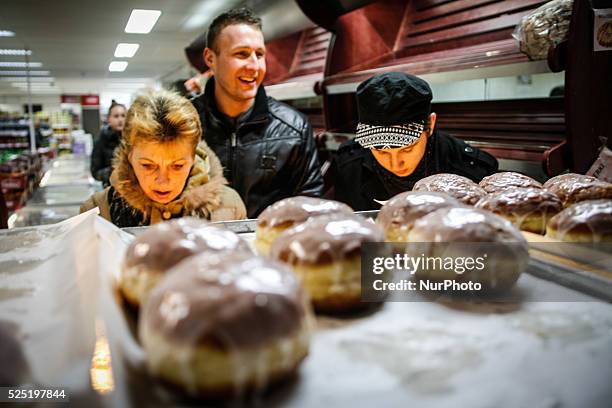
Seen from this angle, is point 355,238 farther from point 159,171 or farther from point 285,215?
point 159,171

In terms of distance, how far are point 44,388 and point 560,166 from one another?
1.60m

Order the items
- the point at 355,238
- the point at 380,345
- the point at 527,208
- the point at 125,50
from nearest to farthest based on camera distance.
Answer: the point at 380,345
the point at 355,238
the point at 527,208
the point at 125,50

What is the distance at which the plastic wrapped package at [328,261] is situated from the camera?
660 millimetres

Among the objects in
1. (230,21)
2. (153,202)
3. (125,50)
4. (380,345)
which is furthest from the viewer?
(125,50)

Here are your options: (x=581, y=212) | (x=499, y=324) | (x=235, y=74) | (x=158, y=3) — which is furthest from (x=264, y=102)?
(x=158, y=3)

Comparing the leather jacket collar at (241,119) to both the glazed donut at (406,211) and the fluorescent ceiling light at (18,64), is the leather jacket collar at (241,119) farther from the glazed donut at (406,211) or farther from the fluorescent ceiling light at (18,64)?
the fluorescent ceiling light at (18,64)

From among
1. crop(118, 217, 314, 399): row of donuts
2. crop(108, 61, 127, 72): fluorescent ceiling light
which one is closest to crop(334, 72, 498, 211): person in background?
crop(118, 217, 314, 399): row of donuts

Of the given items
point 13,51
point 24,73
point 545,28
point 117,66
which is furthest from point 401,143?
point 24,73

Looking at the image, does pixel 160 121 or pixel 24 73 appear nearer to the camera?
pixel 160 121

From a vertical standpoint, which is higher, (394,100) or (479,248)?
(394,100)

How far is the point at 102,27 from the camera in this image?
644 centimetres

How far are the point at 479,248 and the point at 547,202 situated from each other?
0.32 m

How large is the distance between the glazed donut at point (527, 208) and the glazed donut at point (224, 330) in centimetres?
57

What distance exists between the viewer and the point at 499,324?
65cm
